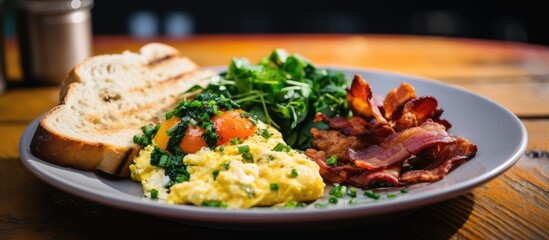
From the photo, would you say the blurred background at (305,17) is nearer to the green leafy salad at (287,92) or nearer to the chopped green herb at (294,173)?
the green leafy salad at (287,92)

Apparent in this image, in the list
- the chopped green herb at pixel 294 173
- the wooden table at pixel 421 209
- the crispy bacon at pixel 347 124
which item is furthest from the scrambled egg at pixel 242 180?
the crispy bacon at pixel 347 124

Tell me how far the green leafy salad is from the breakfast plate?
522 millimetres

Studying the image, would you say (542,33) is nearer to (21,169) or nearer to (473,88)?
(473,88)

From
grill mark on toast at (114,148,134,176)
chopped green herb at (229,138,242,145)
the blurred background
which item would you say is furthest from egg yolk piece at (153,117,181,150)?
the blurred background

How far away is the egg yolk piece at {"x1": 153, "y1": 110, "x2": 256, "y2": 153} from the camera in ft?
7.34

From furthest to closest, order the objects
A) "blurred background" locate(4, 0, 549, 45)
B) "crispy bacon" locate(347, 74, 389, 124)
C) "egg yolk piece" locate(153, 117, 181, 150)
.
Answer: "blurred background" locate(4, 0, 549, 45)
"crispy bacon" locate(347, 74, 389, 124)
"egg yolk piece" locate(153, 117, 181, 150)

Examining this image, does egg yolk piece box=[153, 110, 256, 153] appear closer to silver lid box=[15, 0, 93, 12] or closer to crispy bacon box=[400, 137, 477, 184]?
crispy bacon box=[400, 137, 477, 184]

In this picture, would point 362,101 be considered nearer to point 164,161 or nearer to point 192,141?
point 192,141

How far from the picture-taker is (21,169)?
2477 mm

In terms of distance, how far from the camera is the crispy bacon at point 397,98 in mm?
2484

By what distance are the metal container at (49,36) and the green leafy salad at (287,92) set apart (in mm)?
1386

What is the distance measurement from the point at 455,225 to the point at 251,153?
2.26 feet

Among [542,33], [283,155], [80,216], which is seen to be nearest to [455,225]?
[283,155]

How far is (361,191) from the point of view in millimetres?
2061
